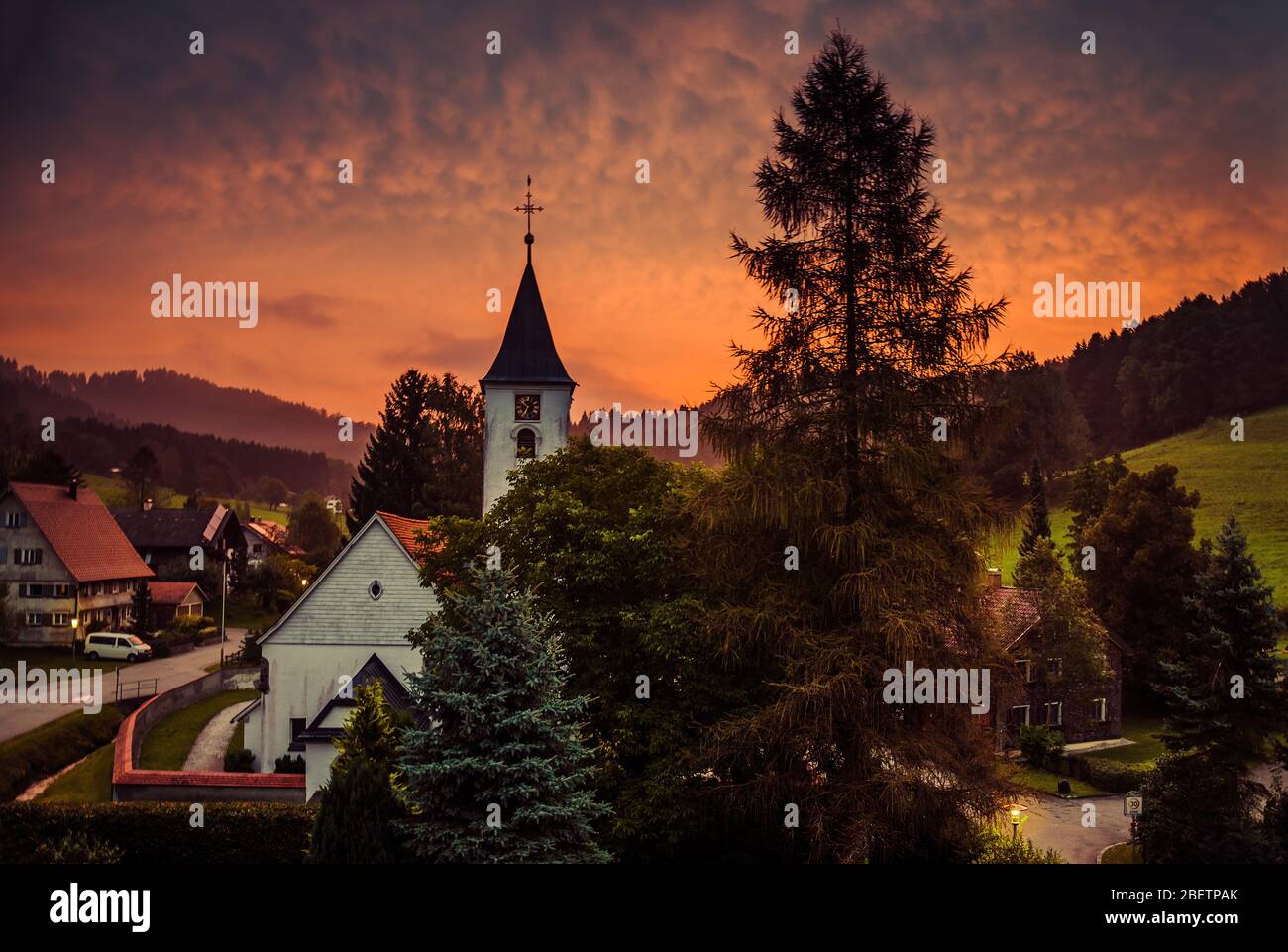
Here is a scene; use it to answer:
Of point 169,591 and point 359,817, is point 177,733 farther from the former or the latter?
point 359,817

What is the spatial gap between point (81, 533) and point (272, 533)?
3059 centimetres

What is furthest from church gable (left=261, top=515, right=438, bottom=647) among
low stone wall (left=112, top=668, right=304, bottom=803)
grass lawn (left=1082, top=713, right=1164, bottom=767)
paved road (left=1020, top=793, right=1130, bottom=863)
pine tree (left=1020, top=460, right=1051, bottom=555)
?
pine tree (left=1020, top=460, right=1051, bottom=555)

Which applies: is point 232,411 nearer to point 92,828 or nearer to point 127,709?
point 127,709

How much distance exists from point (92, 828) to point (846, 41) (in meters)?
22.9

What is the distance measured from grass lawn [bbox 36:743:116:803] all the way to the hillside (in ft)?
145

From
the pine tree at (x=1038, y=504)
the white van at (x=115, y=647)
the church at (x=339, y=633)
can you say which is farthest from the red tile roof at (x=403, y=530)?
the pine tree at (x=1038, y=504)

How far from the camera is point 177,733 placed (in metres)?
31.4

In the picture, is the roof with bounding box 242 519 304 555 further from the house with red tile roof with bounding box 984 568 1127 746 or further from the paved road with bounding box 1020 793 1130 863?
the paved road with bounding box 1020 793 1130 863

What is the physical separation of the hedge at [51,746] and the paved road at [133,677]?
73cm

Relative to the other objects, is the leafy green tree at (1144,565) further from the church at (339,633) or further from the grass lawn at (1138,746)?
the church at (339,633)

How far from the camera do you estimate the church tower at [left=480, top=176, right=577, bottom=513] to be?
3472 centimetres

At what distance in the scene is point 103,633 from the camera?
3688 cm

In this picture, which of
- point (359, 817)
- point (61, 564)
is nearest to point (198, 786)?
point (359, 817)
